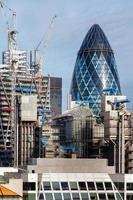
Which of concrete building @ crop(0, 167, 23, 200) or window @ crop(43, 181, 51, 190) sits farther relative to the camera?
window @ crop(43, 181, 51, 190)

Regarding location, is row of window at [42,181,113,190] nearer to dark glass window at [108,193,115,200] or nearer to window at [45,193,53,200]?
window at [45,193,53,200]

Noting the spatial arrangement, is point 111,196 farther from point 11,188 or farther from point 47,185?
point 11,188

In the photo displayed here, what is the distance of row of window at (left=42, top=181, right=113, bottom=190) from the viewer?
119 meters

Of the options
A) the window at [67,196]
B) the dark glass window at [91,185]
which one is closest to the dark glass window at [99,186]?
the dark glass window at [91,185]

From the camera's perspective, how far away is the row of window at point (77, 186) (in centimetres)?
11919

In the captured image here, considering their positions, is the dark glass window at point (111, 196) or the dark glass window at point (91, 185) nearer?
the dark glass window at point (111, 196)

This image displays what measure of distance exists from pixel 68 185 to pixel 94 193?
189 inches

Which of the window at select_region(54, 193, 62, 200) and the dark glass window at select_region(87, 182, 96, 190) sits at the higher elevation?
the dark glass window at select_region(87, 182, 96, 190)

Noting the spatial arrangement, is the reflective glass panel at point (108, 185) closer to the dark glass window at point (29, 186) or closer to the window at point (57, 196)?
the window at point (57, 196)

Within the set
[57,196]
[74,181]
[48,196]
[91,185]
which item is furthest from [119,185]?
[48,196]

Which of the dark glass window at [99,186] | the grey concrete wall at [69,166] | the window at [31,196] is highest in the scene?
the grey concrete wall at [69,166]

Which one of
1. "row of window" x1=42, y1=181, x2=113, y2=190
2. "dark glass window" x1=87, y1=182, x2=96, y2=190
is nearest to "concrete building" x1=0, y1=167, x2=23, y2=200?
"row of window" x1=42, y1=181, x2=113, y2=190

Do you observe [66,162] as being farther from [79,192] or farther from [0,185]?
[0,185]

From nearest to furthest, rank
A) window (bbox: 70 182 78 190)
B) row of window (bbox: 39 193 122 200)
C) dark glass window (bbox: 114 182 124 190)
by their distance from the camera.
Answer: row of window (bbox: 39 193 122 200), window (bbox: 70 182 78 190), dark glass window (bbox: 114 182 124 190)
